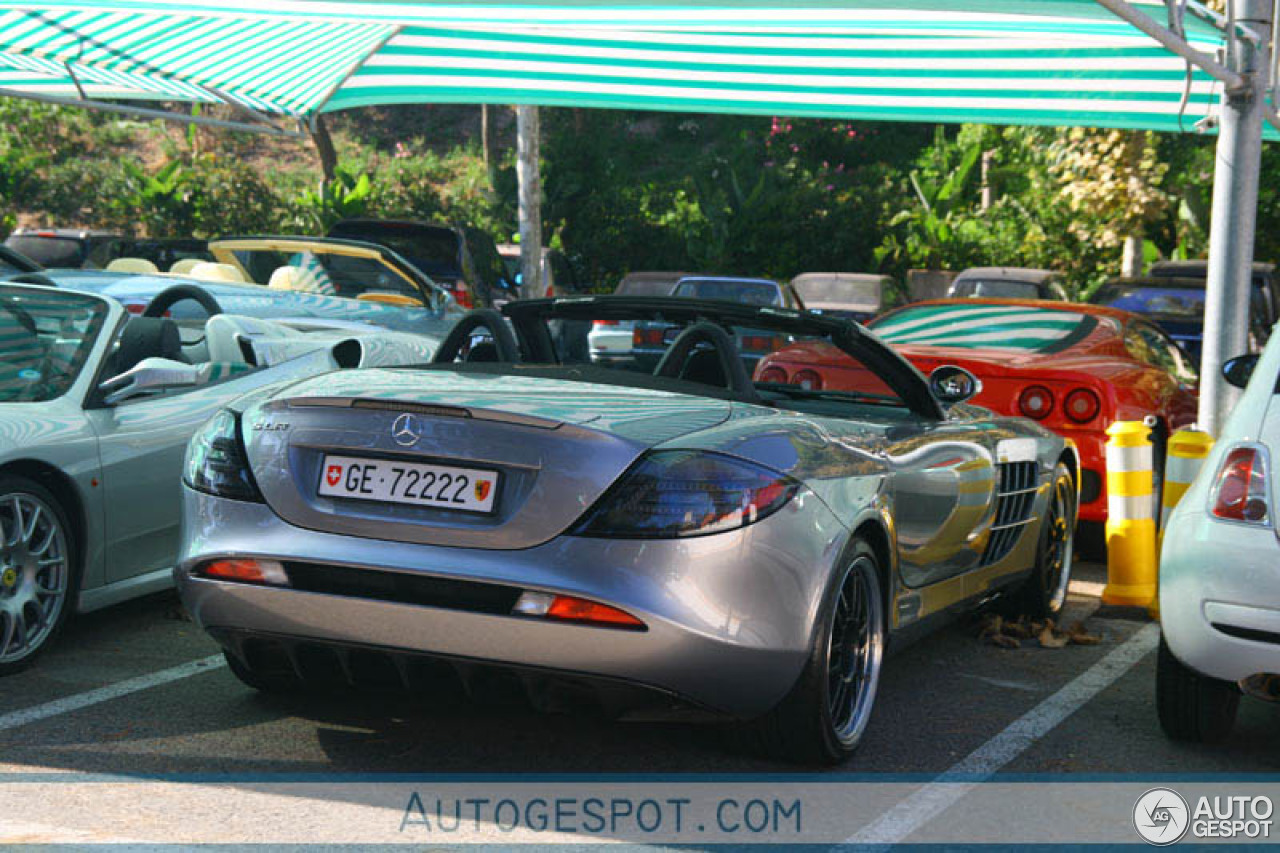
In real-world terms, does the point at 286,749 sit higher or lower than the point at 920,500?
lower

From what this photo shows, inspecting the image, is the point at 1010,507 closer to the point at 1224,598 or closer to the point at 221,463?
the point at 1224,598

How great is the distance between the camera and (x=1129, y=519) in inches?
279

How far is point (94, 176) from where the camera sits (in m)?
36.9

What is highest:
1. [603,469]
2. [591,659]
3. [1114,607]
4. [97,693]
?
[603,469]

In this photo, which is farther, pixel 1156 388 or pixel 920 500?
pixel 1156 388

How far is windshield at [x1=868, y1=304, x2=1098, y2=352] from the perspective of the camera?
880 centimetres

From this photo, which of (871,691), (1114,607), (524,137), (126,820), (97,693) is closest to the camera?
(126,820)

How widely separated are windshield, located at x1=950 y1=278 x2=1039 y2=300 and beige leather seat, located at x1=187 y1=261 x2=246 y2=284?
38.2 feet

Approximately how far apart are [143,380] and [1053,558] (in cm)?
378

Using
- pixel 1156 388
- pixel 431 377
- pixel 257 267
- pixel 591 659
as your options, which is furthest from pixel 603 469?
pixel 257 267

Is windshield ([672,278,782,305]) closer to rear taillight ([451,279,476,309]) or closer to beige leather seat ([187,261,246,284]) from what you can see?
rear taillight ([451,279,476,309])

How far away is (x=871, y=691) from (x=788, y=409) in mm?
847

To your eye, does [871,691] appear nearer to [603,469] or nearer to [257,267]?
[603,469]

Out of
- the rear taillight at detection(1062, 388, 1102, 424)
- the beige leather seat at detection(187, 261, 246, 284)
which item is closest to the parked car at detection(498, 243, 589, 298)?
the beige leather seat at detection(187, 261, 246, 284)
